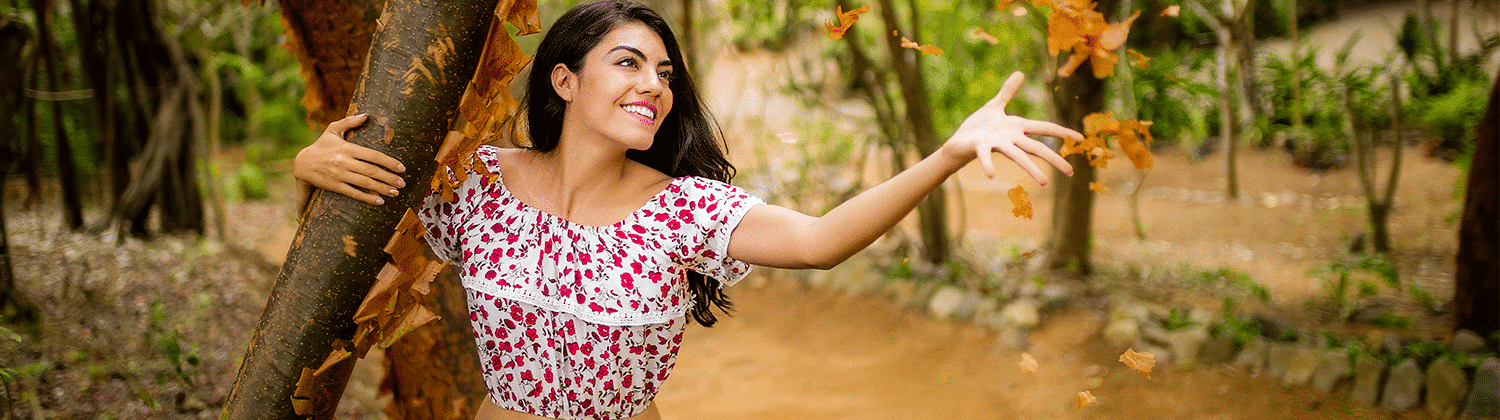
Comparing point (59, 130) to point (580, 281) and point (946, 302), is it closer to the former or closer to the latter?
point (580, 281)

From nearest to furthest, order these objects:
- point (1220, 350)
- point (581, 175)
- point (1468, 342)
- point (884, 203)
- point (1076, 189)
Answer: point (884, 203), point (581, 175), point (1468, 342), point (1220, 350), point (1076, 189)

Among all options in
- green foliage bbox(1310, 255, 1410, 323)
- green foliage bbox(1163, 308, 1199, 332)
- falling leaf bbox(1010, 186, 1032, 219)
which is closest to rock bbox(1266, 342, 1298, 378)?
green foliage bbox(1163, 308, 1199, 332)

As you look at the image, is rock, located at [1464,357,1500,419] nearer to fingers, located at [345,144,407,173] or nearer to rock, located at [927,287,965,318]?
rock, located at [927,287,965,318]

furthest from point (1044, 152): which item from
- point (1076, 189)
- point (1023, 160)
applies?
point (1076, 189)

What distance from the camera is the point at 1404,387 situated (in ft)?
10.3

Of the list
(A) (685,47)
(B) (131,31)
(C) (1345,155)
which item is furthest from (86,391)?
(C) (1345,155)

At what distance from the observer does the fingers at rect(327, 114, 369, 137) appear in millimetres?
1242

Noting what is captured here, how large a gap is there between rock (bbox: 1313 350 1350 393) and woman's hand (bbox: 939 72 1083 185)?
2.79 metres

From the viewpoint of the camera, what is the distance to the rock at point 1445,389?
9.96ft

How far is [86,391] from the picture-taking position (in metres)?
2.60

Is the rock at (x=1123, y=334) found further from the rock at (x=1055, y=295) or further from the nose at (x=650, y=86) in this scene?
the nose at (x=650, y=86)

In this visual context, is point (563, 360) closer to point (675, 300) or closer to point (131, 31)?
point (675, 300)

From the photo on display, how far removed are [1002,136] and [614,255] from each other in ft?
2.07

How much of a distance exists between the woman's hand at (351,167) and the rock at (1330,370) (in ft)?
11.1
